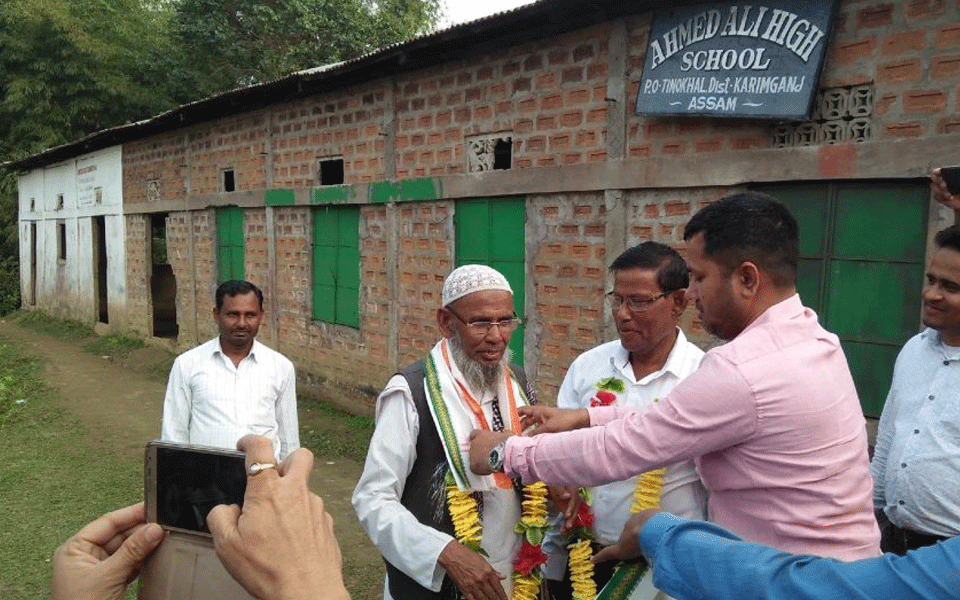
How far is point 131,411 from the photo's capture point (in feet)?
30.7

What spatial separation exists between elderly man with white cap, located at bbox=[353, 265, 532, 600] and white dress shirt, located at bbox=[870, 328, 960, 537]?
133 cm

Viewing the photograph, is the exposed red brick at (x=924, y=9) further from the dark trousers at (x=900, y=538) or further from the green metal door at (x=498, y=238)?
the green metal door at (x=498, y=238)

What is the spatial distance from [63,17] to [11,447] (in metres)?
16.9

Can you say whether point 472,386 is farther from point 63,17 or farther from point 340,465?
point 63,17

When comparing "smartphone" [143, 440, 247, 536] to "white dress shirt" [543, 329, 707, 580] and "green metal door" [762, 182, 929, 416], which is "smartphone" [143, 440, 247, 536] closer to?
"white dress shirt" [543, 329, 707, 580]

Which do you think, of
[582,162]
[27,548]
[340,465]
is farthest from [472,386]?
[340,465]

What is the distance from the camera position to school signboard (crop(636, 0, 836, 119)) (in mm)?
4266

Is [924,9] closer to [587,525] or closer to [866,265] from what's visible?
[866,265]

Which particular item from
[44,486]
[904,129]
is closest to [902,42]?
[904,129]

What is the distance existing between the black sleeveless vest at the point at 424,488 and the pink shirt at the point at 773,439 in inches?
24.8

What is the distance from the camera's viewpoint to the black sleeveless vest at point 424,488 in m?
2.31

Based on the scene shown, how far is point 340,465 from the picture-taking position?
7023mm

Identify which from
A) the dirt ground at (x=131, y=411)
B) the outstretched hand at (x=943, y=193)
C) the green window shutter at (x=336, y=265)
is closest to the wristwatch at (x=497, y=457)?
the outstretched hand at (x=943, y=193)

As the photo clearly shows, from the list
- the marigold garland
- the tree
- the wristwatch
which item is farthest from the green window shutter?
the tree
